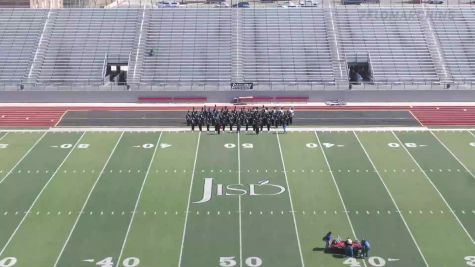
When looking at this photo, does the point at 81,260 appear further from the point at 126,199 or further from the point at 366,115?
the point at 366,115

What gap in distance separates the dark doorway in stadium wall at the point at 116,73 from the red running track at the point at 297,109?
5.26m

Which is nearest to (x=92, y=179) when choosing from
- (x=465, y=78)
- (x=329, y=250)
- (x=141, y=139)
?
(x=141, y=139)

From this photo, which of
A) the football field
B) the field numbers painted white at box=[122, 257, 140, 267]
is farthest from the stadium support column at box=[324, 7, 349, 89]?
the field numbers painted white at box=[122, 257, 140, 267]

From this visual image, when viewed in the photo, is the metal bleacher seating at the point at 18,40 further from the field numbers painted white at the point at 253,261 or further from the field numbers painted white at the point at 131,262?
the field numbers painted white at the point at 253,261

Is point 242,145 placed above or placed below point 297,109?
below

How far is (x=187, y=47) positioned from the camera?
43.6 m

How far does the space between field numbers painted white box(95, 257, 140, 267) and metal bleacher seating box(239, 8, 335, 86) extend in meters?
22.4

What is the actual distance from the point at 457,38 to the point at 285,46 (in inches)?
452

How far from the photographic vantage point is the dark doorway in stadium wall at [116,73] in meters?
42.0

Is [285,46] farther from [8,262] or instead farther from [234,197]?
[8,262]

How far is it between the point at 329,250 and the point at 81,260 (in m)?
7.41

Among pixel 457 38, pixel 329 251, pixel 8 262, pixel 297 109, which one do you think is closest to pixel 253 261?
pixel 329 251

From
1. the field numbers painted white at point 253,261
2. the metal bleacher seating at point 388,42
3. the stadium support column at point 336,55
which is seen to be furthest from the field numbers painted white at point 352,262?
the metal bleacher seating at point 388,42

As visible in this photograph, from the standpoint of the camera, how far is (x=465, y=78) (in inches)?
1602
